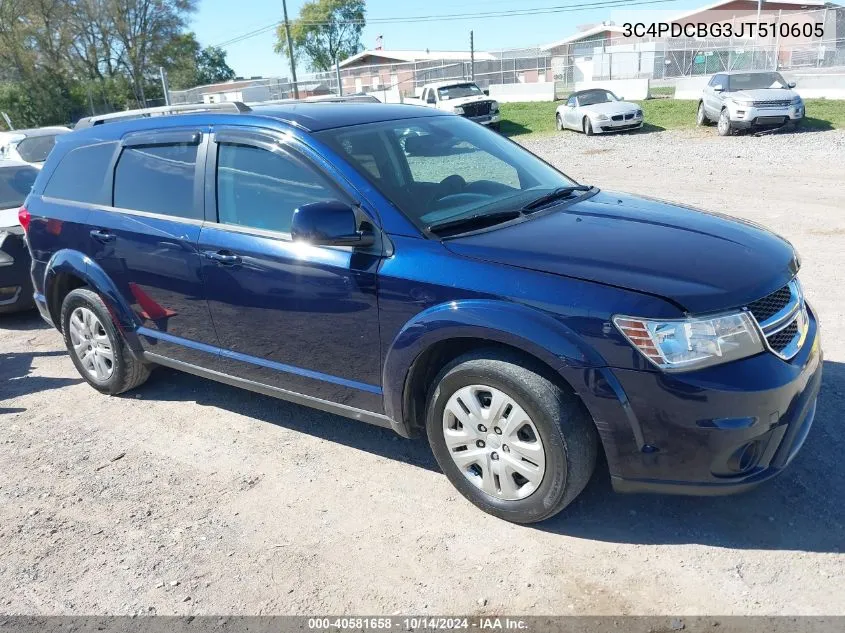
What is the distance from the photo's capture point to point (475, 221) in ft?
11.6

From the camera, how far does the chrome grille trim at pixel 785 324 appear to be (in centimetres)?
293

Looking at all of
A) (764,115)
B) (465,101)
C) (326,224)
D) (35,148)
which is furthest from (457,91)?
(326,224)

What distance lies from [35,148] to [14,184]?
7008 millimetres

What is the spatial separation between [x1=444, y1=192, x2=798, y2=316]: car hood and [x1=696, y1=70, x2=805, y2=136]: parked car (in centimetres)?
1528

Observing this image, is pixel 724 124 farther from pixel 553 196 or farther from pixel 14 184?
pixel 553 196

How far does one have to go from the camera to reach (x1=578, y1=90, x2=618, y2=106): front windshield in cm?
2148

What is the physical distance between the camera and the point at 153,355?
15.5 feet

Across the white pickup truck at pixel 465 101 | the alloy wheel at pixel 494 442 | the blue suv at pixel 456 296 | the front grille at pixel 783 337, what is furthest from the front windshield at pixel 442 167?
the white pickup truck at pixel 465 101

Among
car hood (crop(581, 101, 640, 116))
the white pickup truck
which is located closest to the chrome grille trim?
car hood (crop(581, 101, 640, 116))

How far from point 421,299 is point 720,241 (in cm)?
140

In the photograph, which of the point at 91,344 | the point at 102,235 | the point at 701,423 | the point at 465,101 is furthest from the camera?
the point at 465,101

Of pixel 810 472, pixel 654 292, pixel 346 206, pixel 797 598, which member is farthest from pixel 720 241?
pixel 346 206

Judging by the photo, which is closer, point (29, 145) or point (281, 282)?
point (281, 282)

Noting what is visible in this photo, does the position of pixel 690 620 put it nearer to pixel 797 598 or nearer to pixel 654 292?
pixel 797 598
